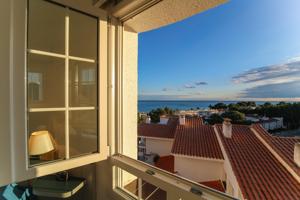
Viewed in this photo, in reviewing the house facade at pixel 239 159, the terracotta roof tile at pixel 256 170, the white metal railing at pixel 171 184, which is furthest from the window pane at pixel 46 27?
the terracotta roof tile at pixel 256 170

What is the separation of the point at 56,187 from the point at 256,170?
2975mm

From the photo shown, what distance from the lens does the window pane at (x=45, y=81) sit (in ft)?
3.00

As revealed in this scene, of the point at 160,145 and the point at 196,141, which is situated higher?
the point at 196,141

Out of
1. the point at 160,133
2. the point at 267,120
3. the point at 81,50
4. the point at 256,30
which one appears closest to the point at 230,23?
the point at 256,30

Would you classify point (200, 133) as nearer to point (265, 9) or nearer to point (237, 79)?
point (237, 79)

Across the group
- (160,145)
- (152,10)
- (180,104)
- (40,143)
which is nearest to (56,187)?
(40,143)

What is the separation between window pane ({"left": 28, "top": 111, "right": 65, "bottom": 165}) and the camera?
93 cm

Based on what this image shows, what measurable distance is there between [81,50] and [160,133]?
A: 501 cm

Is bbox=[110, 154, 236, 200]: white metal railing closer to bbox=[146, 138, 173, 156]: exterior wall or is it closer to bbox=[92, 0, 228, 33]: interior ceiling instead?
bbox=[92, 0, 228, 33]: interior ceiling

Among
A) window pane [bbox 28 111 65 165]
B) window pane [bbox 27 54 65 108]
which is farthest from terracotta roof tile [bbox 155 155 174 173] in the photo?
window pane [bbox 27 54 65 108]

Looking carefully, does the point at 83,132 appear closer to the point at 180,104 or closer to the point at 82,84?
the point at 82,84

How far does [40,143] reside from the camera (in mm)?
1006

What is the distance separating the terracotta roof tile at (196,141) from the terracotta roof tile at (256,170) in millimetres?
486

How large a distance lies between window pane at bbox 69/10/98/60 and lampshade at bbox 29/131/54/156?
1.76ft
